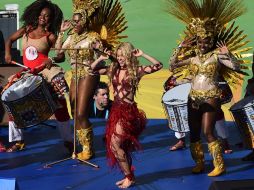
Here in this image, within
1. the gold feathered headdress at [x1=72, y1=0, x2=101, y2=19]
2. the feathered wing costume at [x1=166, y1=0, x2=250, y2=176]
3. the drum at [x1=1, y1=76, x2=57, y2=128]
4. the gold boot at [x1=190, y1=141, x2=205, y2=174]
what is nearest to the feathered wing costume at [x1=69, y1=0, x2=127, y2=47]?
Answer: the gold feathered headdress at [x1=72, y1=0, x2=101, y2=19]

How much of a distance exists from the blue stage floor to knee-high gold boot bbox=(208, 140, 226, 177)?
2.5 inches

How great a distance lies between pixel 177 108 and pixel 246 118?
2.72ft

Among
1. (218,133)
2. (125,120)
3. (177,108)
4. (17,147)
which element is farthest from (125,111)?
(17,147)

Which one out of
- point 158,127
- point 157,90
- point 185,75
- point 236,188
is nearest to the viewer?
point 236,188

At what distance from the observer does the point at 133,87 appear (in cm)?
582

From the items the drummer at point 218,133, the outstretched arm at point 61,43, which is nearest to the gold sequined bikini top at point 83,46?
the outstretched arm at point 61,43

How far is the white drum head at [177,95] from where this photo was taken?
7.02 meters

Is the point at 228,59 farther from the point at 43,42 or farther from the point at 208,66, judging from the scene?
the point at 43,42

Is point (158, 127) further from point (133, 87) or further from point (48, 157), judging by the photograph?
point (133, 87)

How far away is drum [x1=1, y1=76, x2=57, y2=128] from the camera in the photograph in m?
6.71

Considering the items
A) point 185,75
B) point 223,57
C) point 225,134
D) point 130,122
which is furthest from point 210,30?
point 225,134

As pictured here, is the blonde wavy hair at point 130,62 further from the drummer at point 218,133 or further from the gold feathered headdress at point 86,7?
the drummer at point 218,133

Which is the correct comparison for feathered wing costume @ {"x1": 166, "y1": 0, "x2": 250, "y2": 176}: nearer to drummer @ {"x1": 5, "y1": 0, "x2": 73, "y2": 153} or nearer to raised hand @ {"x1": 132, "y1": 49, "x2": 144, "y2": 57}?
raised hand @ {"x1": 132, "y1": 49, "x2": 144, "y2": 57}

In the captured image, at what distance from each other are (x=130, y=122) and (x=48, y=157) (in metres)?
1.68
